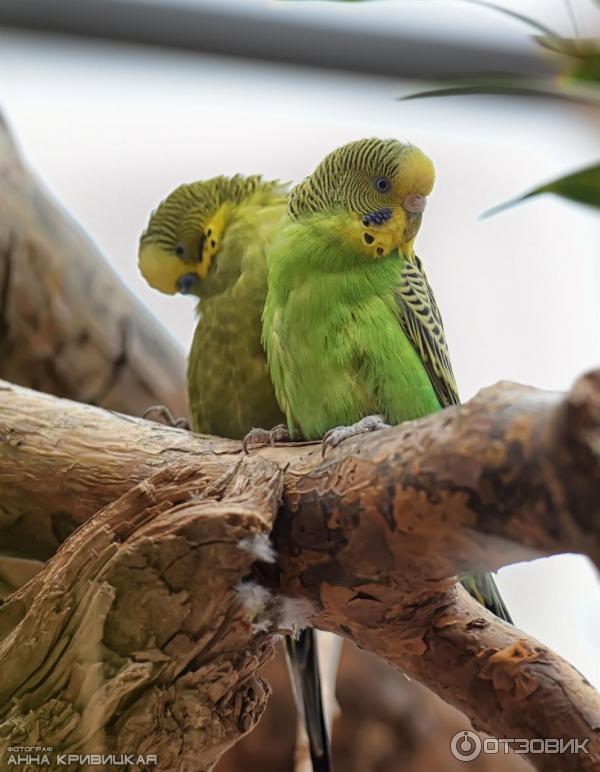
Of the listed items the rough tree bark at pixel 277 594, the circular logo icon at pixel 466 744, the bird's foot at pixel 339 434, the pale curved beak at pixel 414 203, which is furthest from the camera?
the circular logo icon at pixel 466 744

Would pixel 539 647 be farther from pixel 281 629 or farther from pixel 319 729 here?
pixel 319 729

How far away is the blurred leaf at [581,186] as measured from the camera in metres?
1.10

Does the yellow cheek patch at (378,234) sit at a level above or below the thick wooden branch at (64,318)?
above

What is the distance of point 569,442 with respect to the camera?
106cm

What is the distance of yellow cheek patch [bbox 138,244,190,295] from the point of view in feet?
7.90

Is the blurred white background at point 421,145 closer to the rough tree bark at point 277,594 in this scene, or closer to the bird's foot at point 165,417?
the bird's foot at point 165,417

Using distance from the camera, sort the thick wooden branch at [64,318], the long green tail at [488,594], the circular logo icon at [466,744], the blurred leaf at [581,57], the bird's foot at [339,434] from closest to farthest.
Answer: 1. the blurred leaf at [581,57]
2. the bird's foot at [339,434]
3. the long green tail at [488,594]
4. the circular logo icon at [466,744]
5. the thick wooden branch at [64,318]

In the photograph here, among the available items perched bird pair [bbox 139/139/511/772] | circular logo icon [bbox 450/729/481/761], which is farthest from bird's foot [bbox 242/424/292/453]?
circular logo icon [bbox 450/729/481/761]

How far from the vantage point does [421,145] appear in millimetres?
2516

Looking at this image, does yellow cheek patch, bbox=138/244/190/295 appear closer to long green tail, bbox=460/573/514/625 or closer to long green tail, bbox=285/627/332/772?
long green tail, bbox=285/627/332/772

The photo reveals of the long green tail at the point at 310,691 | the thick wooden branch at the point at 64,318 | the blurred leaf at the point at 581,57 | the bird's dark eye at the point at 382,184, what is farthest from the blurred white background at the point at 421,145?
the blurred leaf at the point at 581,57

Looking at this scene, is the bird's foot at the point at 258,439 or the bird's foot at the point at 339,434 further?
the bird's foot at the point at 258,439

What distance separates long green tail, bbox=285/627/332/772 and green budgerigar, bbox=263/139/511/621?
47 cm

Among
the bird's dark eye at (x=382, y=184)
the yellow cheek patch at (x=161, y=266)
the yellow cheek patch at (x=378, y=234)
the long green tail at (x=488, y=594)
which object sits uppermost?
the bird's dark eye at (x=382, y=184)
